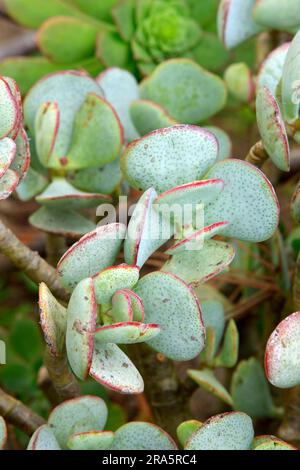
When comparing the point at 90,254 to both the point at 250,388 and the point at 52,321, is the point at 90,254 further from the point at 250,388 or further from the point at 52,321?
the point at 250,388

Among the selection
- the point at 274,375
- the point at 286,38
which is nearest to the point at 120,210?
the point at 286,38

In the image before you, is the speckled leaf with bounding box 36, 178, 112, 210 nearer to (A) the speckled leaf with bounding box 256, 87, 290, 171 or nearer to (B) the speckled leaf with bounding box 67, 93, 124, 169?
(B) the speckled leaf with bounding box 67, 93, 124, 169

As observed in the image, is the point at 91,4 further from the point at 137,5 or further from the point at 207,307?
the point at 207,307

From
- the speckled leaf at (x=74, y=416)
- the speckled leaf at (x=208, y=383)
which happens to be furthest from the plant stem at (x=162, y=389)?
the speckled leaf at (x=74, y=416)

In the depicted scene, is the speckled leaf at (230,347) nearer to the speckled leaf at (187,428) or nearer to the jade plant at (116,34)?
the speckled leaf at (187,428)

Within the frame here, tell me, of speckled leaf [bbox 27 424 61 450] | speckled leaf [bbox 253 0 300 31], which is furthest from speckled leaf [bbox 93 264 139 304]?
speckled leaf [bbox 253 0 300 31]

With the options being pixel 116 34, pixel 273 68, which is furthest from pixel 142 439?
pixel 116 34
